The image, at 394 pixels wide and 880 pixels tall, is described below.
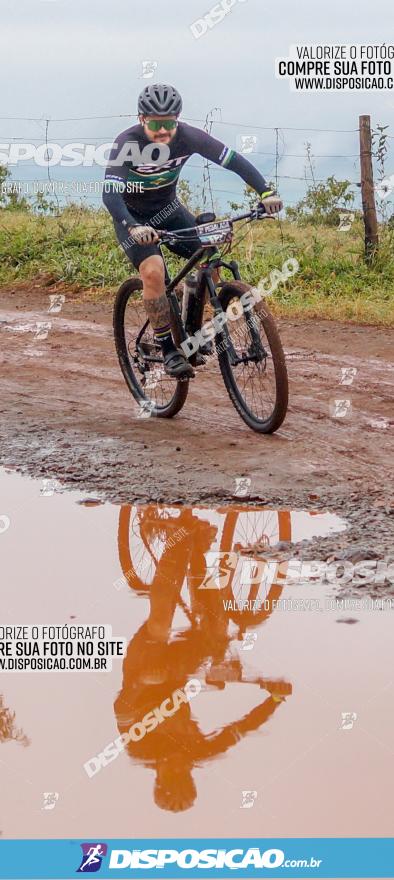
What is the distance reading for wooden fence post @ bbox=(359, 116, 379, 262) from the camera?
43.3 ft

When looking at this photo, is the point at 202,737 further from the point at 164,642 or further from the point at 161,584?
the point at 161,584

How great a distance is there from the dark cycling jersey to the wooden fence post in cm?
604

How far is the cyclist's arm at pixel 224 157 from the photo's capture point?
24.1 ft

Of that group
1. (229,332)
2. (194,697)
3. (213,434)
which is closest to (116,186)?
(229,332)

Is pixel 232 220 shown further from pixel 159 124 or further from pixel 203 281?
pixel 159 124

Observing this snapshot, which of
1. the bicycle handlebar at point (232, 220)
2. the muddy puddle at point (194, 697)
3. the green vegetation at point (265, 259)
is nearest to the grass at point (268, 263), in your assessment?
the green vegetation at point (265, 259)

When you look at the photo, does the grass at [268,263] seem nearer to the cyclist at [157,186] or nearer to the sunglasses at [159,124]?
the cyclist at [157,186]

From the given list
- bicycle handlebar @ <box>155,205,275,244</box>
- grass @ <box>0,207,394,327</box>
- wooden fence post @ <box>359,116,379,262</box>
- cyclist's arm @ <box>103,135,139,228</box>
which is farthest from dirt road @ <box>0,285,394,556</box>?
wooden fence post @ <box>359,116,379,262</box>

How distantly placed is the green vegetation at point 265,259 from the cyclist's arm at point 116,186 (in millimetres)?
4457

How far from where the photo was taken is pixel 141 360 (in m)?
8.21

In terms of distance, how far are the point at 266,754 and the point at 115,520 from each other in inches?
101

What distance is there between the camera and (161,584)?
5.08m

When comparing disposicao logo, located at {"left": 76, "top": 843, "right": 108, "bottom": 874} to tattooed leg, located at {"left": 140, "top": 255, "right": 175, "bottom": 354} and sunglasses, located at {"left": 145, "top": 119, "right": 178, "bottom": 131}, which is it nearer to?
tattooed leg, located at {"left": 140, "top": 255, "right": 175, "bottom": 354}

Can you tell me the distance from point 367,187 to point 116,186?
6.90 meters
